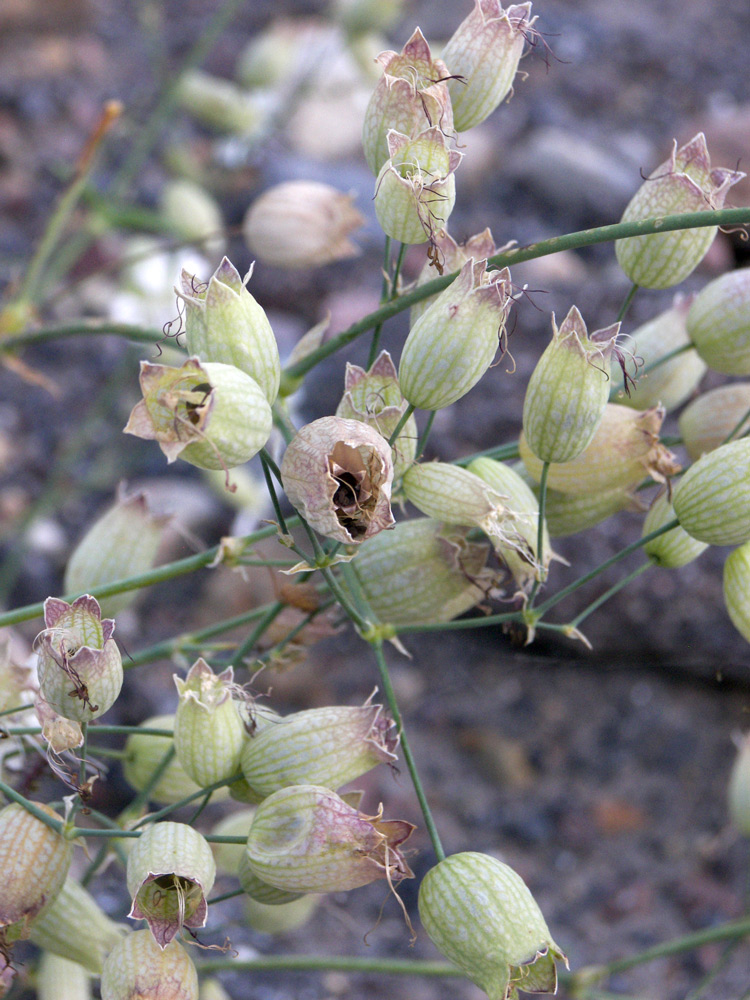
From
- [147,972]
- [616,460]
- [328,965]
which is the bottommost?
[328,965]

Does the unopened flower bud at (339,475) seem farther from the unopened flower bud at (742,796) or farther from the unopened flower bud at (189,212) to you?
the unopened flower bud at (189,212)

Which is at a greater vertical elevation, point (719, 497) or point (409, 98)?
point (409, 98)

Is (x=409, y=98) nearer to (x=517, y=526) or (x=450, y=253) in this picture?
(x=450, y=253)

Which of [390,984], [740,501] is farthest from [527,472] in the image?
[390,984]

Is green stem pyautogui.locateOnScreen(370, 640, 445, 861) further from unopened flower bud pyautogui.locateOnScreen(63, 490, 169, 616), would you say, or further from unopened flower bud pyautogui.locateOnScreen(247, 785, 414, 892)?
unopened flower bud pyautogui.locateOnScreen(63, 490, 169, 616)

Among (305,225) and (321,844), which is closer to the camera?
(321,844)

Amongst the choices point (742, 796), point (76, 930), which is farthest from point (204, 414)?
point (742, 796)
